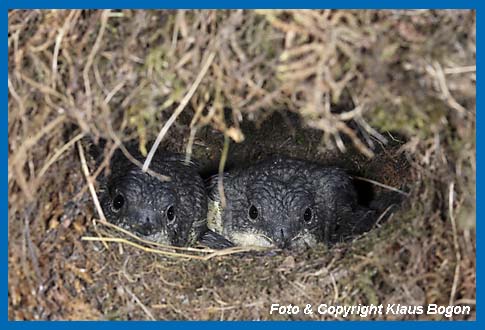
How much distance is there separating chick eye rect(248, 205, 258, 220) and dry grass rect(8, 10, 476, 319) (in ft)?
5.40

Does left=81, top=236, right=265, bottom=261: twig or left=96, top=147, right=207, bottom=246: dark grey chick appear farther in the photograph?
left=96, top=147, right=207, bottom=246: dark grey chick

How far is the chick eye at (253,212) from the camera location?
18.2ft

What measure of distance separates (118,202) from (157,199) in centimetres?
29

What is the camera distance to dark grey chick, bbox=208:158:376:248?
5363 millimetres

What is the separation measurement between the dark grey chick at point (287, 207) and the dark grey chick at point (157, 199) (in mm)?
233

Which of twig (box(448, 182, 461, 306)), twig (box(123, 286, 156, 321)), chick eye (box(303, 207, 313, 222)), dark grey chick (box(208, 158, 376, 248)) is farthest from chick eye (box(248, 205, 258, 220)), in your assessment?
twig (box(448, 182, 461, 306))

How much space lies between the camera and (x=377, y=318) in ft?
12.0

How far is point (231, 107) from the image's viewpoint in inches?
136

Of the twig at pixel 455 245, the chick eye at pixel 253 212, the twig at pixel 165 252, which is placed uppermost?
the twig at pixel 455 245

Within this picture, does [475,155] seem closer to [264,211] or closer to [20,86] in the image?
[20,86]

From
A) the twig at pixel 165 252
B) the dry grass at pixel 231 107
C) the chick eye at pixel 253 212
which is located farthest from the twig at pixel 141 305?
the chick eye at pixel 253 212

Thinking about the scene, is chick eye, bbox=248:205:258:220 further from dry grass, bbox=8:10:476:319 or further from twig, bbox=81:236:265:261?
dry grass, bbox=8:10:476:319

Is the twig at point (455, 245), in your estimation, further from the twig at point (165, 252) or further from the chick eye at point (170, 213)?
the chick eye at point (170, 213)

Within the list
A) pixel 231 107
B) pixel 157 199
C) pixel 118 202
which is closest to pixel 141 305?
pixel 231 107
